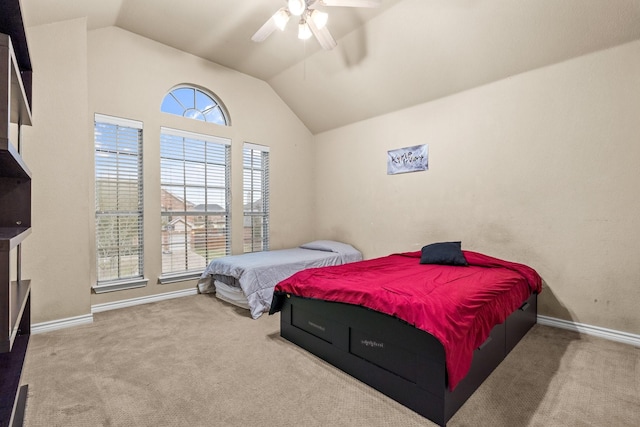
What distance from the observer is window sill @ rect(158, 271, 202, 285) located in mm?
3785

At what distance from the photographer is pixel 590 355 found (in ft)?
7.93

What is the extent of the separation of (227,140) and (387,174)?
2313mm

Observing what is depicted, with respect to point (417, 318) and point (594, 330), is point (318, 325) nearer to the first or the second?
point (417, 318)

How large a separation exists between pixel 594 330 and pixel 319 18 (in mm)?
3693

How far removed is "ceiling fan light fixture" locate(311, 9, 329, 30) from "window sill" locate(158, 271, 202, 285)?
3221 mm

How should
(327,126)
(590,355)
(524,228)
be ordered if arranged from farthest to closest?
(327,126)
(524,228)
(590,355)

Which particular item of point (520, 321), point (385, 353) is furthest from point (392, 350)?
point (520, 321)

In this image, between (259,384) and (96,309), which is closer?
(259,384)

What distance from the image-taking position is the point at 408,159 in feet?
13.6

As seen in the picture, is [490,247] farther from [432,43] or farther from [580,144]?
[432,43]

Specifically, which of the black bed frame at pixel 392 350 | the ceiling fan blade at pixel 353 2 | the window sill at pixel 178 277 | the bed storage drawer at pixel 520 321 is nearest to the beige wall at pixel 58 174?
the window sill at pixel 178 277

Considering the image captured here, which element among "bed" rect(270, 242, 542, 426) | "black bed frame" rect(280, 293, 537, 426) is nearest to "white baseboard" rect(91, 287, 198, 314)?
"bed" rect(270, 242, 542, 426)

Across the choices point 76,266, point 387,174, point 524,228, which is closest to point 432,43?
point 387,174

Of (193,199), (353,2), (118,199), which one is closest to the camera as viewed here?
(353,2)
